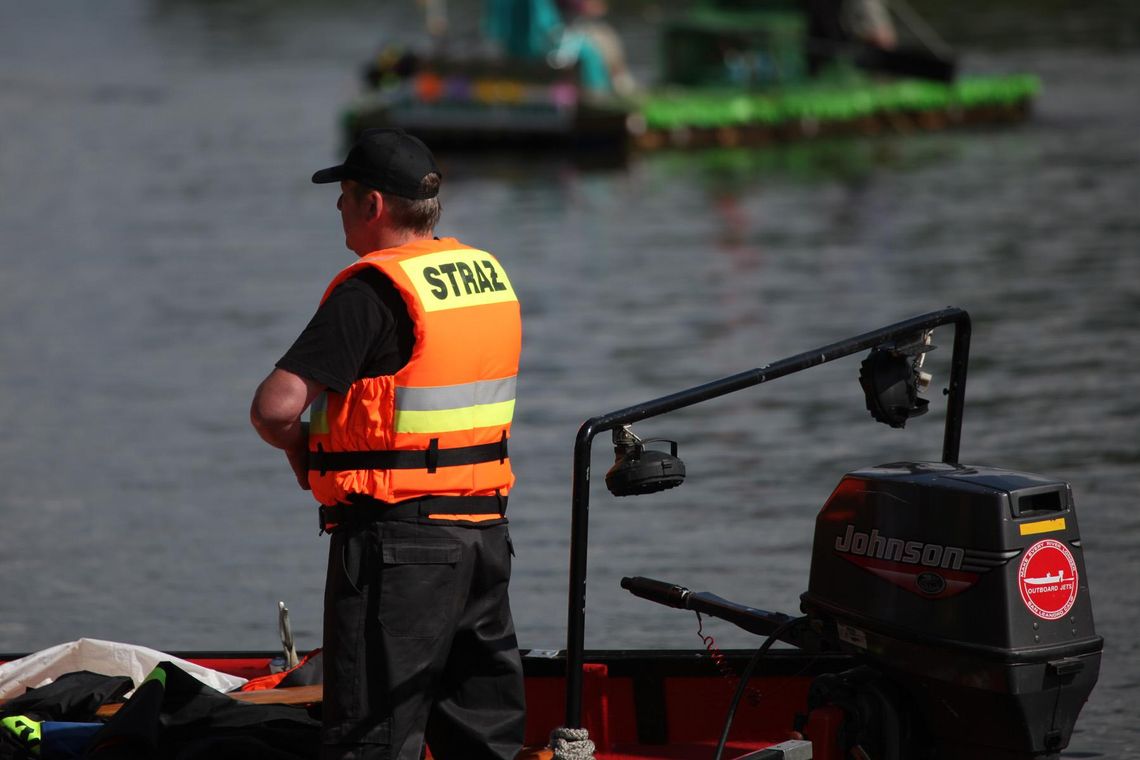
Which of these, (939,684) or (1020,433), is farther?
(1020,433)

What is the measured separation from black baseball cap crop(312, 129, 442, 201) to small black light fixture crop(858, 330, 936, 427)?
4.20ft

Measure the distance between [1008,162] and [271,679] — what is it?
64.0 ft

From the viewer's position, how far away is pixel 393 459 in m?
4.13

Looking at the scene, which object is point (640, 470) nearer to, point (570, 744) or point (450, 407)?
point (450, 407)

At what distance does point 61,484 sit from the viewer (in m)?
10.8

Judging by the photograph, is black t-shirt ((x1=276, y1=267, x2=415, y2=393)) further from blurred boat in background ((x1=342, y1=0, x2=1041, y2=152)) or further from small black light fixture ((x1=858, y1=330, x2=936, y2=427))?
blurred boat in background ((x1=342, y1=0, x2=1041, y2=152))

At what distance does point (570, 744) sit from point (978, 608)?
3.12ft

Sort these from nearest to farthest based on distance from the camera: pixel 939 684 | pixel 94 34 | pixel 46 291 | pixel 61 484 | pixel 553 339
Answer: pixel 939 684, pixel 61 484, pixel 553 339, pixel 46 291, pixel 94 34

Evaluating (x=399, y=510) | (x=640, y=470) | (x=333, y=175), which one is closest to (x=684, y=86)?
(x=640, y=470)

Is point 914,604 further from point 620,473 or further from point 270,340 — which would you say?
point 270,340

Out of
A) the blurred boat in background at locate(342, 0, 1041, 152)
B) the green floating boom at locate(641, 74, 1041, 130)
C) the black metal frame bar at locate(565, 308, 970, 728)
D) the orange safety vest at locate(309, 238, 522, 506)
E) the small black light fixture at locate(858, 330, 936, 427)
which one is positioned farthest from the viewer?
the green floating boom at locate(641, 74, 1041, 130)

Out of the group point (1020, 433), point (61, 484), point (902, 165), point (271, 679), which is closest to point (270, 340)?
point (61, 484)

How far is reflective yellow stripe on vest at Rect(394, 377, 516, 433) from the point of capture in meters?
4.12

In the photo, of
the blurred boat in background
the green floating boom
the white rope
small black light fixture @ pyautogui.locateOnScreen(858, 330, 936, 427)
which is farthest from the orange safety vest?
the green floating boom
